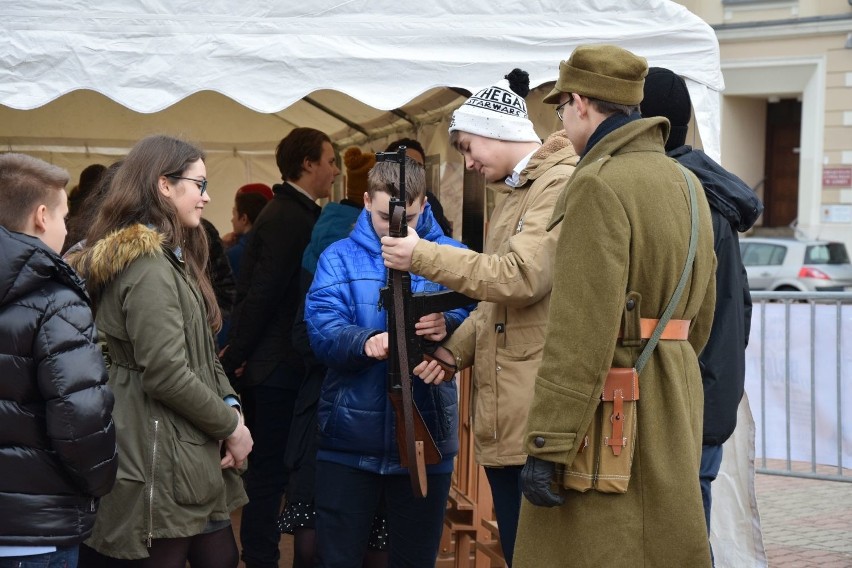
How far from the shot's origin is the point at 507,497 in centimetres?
348

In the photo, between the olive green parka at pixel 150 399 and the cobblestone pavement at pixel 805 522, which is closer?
the olive green parka at pixel 150 399

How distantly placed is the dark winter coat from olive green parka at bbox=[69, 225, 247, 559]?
1.67m

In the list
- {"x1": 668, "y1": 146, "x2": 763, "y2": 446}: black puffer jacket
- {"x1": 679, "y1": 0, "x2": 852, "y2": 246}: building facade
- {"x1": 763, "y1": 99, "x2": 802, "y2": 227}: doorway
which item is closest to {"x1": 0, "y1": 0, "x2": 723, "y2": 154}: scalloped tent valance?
{"x1": 668, "y1": 146, "x2": 763, "y2": 446}: black puffer jacket

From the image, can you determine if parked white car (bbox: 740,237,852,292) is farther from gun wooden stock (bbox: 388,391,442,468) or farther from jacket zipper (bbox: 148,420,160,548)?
jacket zipper (bbox: 148,420,160,548)

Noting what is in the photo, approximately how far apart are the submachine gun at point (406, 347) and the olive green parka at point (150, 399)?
539 millimetres

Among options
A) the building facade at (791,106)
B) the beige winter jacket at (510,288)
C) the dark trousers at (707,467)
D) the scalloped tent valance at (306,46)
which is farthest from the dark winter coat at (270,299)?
the building facade at (791,106)

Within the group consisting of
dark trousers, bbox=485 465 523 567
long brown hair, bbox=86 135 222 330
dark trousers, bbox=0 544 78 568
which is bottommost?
dark trousers, bbox=485 465 523 567

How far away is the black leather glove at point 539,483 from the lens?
2.68m

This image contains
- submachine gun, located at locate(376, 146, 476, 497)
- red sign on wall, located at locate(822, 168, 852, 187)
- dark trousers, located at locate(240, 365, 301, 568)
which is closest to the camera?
submachine gun, located at locate(376, 146, 476, 497)

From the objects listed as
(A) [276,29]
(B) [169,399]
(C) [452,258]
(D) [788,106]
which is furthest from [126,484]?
(D) [788,106]

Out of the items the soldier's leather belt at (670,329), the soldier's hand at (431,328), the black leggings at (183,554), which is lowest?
the black leggings at (183,554)

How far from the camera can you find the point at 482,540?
16.1 ft

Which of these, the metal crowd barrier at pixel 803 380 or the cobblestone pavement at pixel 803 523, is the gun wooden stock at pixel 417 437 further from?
the metal crowd barrier at pixel 803 380

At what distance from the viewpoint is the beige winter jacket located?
127 inches
